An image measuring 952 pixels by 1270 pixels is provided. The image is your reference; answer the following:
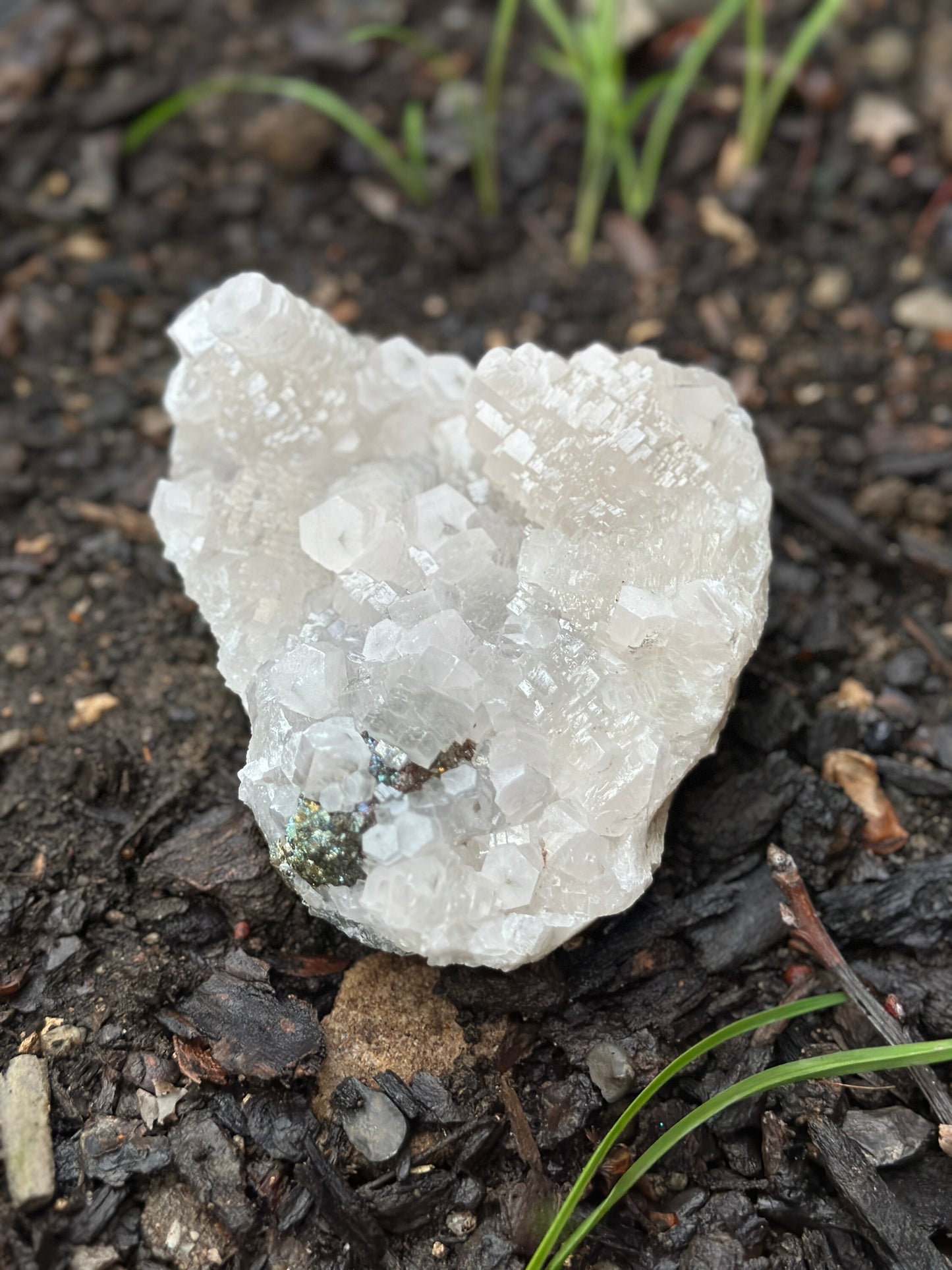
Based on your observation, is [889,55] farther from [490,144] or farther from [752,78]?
[490,144]

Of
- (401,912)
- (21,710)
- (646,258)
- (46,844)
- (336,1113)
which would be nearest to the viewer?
(401,912)

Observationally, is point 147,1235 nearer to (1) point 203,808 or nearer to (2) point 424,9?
(1) point 203,808

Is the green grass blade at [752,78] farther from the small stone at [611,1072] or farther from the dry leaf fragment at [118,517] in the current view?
the small stone at [611,1072]

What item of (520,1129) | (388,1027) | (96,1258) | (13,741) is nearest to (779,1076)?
(520,1129)

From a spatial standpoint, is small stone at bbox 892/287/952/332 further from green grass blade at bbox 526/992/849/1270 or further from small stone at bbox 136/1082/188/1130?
small stone at bbox 136/1082/188/1130

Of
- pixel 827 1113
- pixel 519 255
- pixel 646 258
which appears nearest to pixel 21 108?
pixel 519 255
